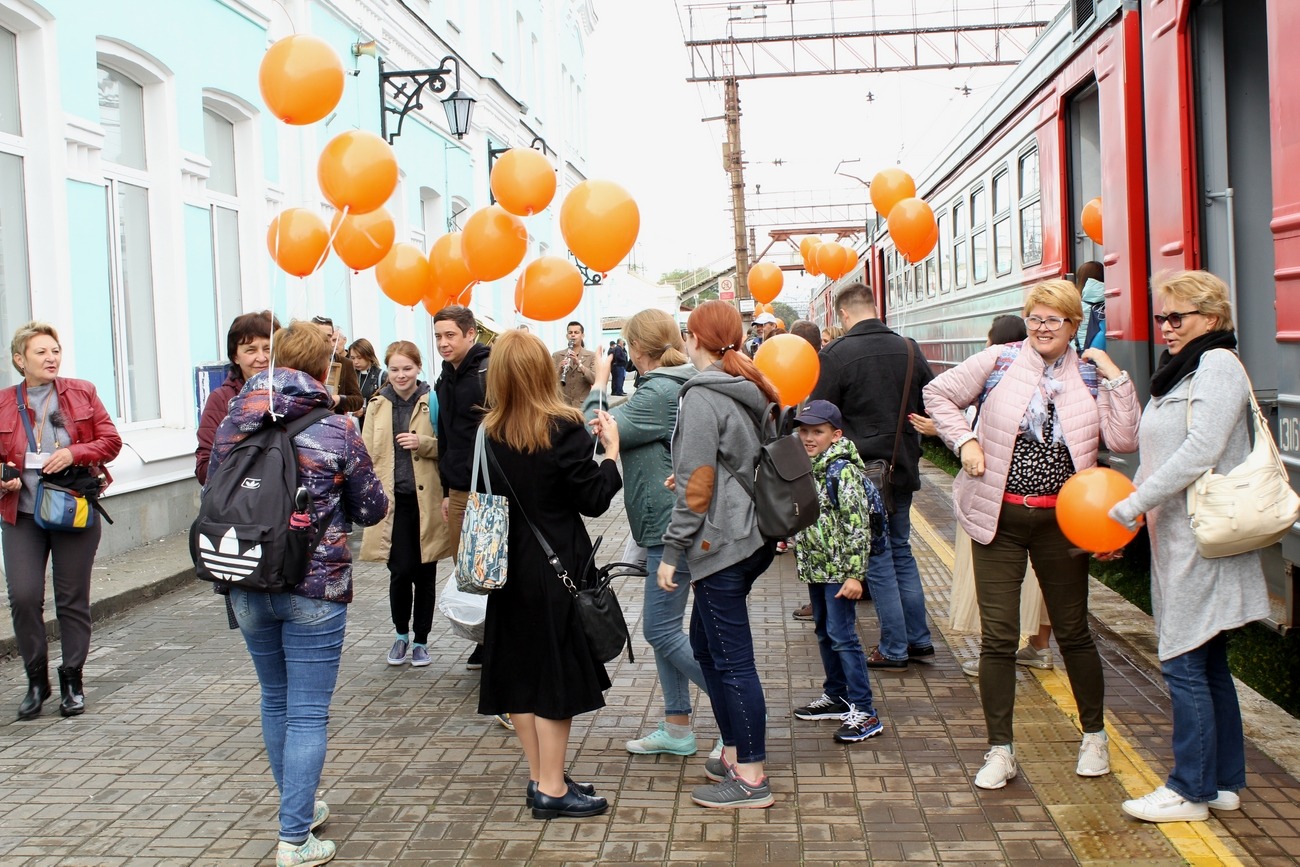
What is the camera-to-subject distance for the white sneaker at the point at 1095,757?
4.56 metres

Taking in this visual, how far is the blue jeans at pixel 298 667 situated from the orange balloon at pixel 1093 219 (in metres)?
5.66

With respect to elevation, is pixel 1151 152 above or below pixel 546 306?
above

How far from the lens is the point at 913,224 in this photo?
10242mm

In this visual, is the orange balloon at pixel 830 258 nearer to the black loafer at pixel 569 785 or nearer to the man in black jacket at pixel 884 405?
the man in black jacket at pixel 884 405

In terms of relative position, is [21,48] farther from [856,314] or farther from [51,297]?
[856,314]

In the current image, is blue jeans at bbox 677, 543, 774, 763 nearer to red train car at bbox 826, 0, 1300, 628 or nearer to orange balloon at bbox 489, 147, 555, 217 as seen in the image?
red train car at bbox 826, 0, 1300, 628

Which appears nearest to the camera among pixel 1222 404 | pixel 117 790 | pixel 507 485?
pixel 1222 404

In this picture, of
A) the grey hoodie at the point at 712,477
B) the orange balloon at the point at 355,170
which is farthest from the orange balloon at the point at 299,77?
the grey hoodie at the point at 712,477

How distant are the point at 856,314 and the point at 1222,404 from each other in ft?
9.22

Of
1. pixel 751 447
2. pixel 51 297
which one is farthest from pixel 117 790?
pixel 51 297

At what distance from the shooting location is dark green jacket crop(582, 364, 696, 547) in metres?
4.80

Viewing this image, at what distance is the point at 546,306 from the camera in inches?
261

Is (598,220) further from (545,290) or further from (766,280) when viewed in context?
(766,280)

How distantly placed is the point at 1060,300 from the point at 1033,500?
2.36ft
